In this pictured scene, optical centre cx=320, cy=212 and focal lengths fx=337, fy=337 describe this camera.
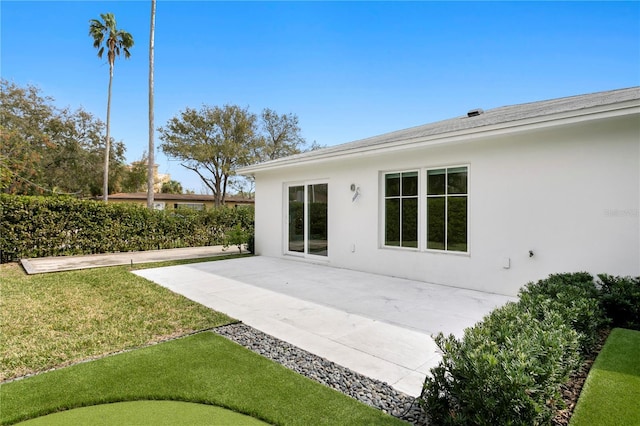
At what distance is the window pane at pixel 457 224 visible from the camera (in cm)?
713

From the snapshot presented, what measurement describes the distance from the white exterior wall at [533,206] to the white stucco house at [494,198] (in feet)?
0.05

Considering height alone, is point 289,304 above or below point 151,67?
below

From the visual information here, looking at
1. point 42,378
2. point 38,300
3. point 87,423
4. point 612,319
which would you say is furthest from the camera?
point 38,300

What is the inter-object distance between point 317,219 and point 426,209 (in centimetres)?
366

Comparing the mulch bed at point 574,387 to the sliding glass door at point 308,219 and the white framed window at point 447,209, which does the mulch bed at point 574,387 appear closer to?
the white framed window at point 447,209

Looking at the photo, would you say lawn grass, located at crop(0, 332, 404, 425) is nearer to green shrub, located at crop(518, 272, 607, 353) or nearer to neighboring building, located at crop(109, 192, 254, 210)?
green shrub, located at crop(518, 272, 607, 353)

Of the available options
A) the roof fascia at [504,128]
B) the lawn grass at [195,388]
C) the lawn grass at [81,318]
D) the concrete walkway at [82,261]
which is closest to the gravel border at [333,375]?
the lawn grass at [195,388]

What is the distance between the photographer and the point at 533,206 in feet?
20.3

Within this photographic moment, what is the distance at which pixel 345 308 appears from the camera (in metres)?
5.75

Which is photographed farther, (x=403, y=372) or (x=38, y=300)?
(x=38, y=300)

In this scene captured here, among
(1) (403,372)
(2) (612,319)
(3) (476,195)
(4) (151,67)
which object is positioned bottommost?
(1) (403,372)

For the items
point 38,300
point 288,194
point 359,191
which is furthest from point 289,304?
point 288,194

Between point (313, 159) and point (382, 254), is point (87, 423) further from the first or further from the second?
point (313, 159)

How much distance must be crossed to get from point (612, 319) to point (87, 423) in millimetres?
5688
